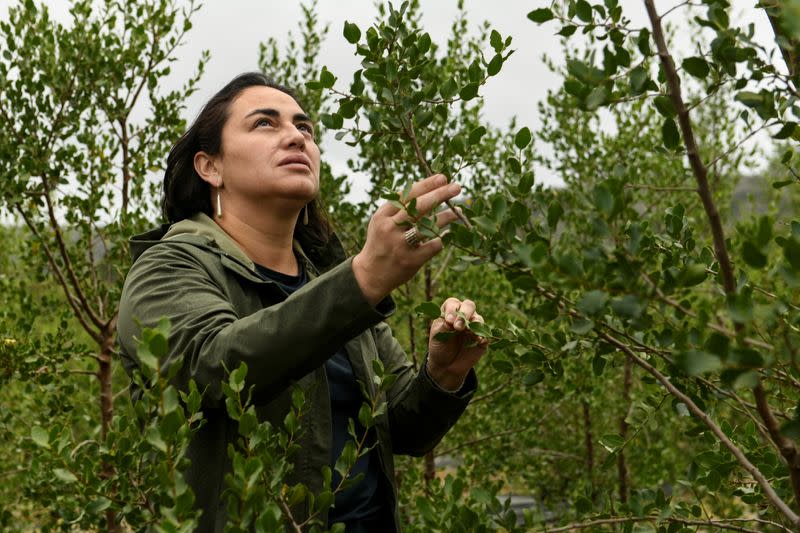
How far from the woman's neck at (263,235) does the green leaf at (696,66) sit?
5.47 feet

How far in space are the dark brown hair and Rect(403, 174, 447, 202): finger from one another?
5.00 feet

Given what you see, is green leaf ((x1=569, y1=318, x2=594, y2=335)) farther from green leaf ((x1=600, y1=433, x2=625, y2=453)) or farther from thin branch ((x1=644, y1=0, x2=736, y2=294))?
green leaf ((x1=600, y1=433, x2=625, y2=453))

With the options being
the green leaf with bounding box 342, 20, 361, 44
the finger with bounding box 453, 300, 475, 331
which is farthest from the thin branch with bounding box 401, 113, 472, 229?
the finger with bounding box 453, 300, 475, 331

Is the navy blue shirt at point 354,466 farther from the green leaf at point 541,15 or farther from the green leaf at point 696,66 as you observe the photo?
the green leaf at point 696,66

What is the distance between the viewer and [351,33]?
193cm

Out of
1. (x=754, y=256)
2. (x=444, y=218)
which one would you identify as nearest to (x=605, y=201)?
(x=754, y=256)

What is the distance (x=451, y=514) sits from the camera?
1.79 metres

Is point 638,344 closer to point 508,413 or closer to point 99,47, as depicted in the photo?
point 99,47

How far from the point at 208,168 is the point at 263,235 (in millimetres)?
471

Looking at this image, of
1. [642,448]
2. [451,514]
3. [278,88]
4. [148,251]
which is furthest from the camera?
[642,448]

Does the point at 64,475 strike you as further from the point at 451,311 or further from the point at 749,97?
the point at 749,97

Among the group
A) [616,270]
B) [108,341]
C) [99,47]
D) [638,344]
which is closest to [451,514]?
[638,344]

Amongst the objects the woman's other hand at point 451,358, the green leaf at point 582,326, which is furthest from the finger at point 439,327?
the green leaf at point 582,326

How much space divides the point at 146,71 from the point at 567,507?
240 inches
